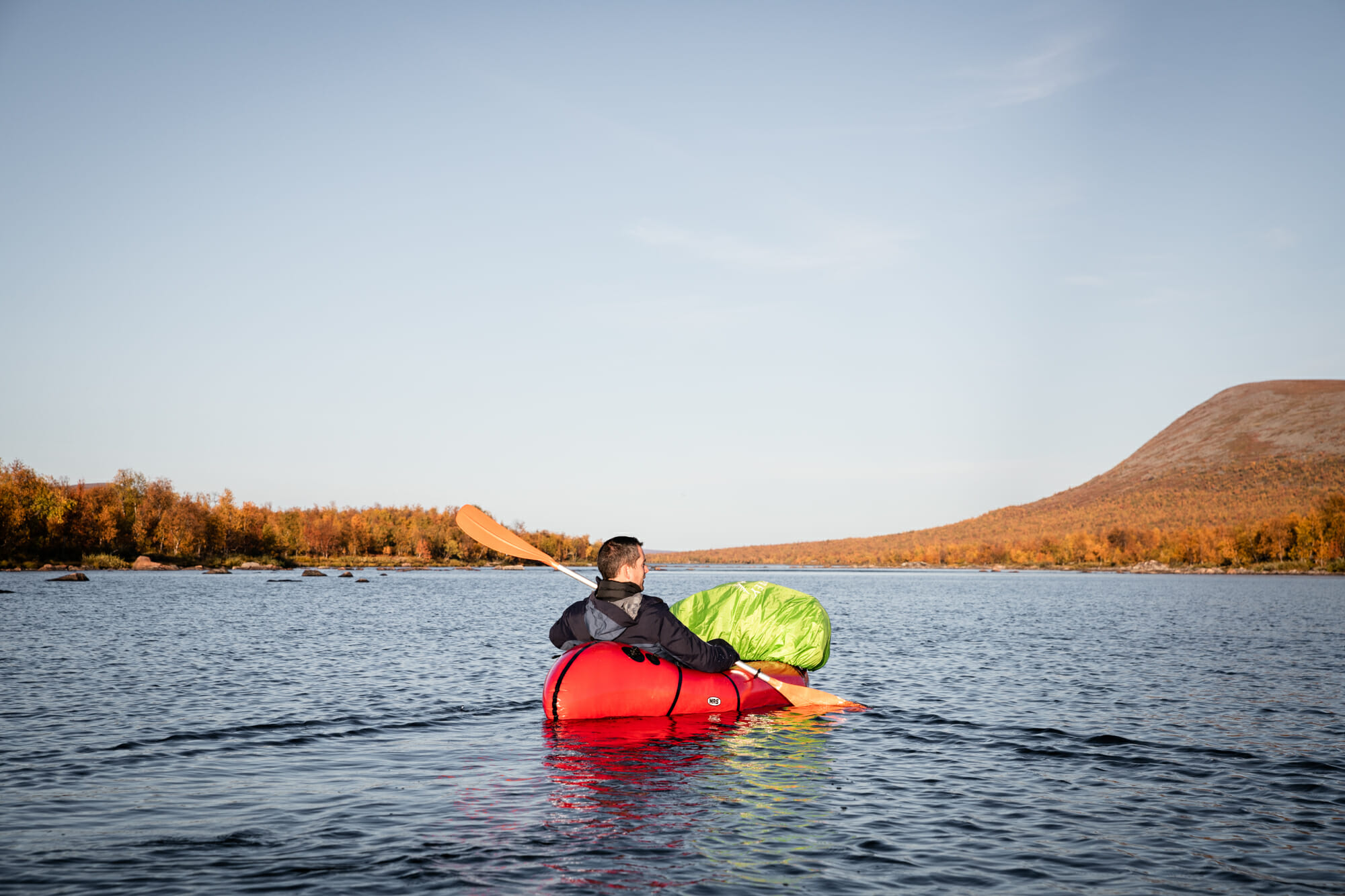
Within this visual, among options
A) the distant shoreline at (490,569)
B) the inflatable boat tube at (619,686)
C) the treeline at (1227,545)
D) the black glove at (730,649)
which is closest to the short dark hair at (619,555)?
the inflatable boat tube at (619,686)

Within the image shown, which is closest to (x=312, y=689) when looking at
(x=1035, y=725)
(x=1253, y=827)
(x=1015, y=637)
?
(x=1035, y=725)

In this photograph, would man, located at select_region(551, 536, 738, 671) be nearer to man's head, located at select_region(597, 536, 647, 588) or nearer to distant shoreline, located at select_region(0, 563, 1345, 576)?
man's head, located at select_region(597, 536, 647, 588)

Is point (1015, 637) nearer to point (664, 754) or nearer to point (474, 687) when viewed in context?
point (474, 687)

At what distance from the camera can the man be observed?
486 inches

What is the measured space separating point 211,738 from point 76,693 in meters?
6.09

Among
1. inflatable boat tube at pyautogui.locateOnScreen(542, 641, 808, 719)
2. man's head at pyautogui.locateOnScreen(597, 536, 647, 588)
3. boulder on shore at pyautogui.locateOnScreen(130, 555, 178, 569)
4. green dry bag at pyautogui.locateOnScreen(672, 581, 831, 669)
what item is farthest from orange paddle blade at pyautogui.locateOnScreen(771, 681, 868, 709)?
boulder on shore at pyautogui.locateOnScreen(130, 555, 178, 569)

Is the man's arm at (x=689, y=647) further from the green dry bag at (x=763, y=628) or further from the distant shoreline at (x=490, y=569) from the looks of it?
the distant shoreline at (x=490, y=569)

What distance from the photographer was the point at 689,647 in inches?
502

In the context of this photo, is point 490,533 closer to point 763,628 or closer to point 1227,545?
point 763,628

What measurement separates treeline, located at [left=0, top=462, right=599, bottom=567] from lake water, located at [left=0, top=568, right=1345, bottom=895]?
292 ft

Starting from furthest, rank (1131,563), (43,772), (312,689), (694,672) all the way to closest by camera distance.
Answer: (1131,563)
(312,689)
(694,672)
(43,772)

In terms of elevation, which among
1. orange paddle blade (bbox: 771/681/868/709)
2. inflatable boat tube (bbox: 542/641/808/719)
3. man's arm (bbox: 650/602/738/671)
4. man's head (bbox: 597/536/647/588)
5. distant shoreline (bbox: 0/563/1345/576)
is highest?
man's head (bbox: 597/536/647/588)

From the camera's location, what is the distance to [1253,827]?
872cm

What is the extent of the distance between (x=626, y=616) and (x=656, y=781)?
2.85 m
